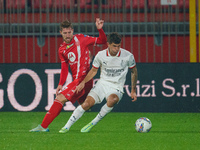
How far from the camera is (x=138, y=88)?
8945 millimetres

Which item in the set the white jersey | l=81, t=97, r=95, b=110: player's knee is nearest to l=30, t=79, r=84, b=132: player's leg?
l=81, t=97, r=95, b=110: player's knee

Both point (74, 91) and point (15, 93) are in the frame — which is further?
point (15, 93)

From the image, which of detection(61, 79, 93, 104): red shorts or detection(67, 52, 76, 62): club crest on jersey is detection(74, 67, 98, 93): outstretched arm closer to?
detection(61, 79, 93, 104): red shorts

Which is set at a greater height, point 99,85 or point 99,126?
point 99,85

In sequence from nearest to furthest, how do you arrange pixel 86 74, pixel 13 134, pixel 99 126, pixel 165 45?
1. pixel 13 134
2. pixel 86 74
3. pixel 99 126
4. pixel 165 45

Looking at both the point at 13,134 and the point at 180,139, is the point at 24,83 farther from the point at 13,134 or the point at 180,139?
the point at 180,139

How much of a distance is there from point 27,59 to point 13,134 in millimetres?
4278

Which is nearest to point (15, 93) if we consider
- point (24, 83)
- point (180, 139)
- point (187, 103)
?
point (24, 83)

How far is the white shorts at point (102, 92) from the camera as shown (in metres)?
6.10

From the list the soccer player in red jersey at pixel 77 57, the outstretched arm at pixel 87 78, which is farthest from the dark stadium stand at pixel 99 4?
the outstretched arm at pixel 87 78

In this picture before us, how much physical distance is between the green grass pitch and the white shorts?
1.33 feet

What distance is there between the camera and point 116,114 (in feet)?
28.8

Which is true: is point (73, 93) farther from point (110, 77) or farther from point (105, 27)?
point (105, 27)

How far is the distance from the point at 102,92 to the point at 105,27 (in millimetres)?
3851
